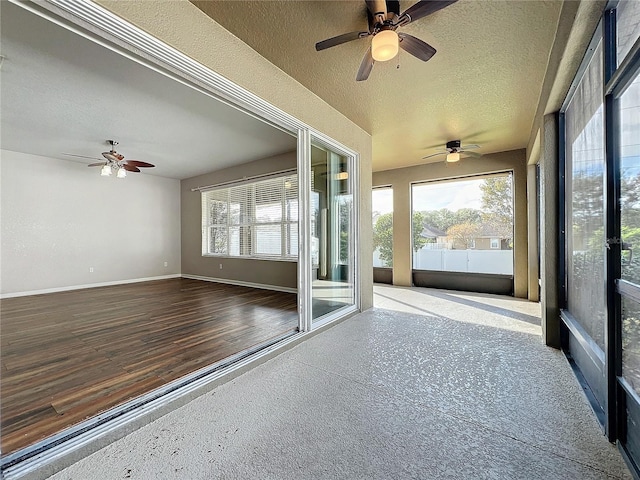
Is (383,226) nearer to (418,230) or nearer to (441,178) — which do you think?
(418,230)

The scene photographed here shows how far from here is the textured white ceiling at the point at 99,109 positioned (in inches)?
94.3

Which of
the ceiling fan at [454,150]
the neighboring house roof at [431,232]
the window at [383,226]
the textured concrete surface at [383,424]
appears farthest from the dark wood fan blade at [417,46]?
the window at [383,226]

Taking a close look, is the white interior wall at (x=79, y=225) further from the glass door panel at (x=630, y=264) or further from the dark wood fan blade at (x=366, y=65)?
the glass door panel at (x=630, y=264)

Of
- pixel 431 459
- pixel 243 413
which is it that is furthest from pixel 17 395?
pixel 431 459

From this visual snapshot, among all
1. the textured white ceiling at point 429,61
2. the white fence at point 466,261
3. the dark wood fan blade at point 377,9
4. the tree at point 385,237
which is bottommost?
the white fence at point 466,261

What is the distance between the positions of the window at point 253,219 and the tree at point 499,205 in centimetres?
368

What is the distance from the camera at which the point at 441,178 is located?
5.64 metres

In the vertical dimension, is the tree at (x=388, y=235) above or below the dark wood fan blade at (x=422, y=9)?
below

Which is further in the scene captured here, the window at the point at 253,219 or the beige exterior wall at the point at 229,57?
the window at the point at 253,219

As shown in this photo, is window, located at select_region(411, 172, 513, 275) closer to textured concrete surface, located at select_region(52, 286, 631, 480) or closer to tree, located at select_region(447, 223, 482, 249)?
tree, located at select_region(447, 223, 482, 249)

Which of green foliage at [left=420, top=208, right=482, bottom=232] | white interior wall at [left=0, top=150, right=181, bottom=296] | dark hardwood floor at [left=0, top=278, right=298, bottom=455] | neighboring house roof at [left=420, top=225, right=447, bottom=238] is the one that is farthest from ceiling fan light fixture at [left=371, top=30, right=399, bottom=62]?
white interior wall at [left=0, top=150, right=181, bottom=296]

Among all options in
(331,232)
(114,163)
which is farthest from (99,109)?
(331,232)

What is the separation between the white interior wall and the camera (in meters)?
5.05

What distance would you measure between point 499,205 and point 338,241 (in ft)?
11.6
